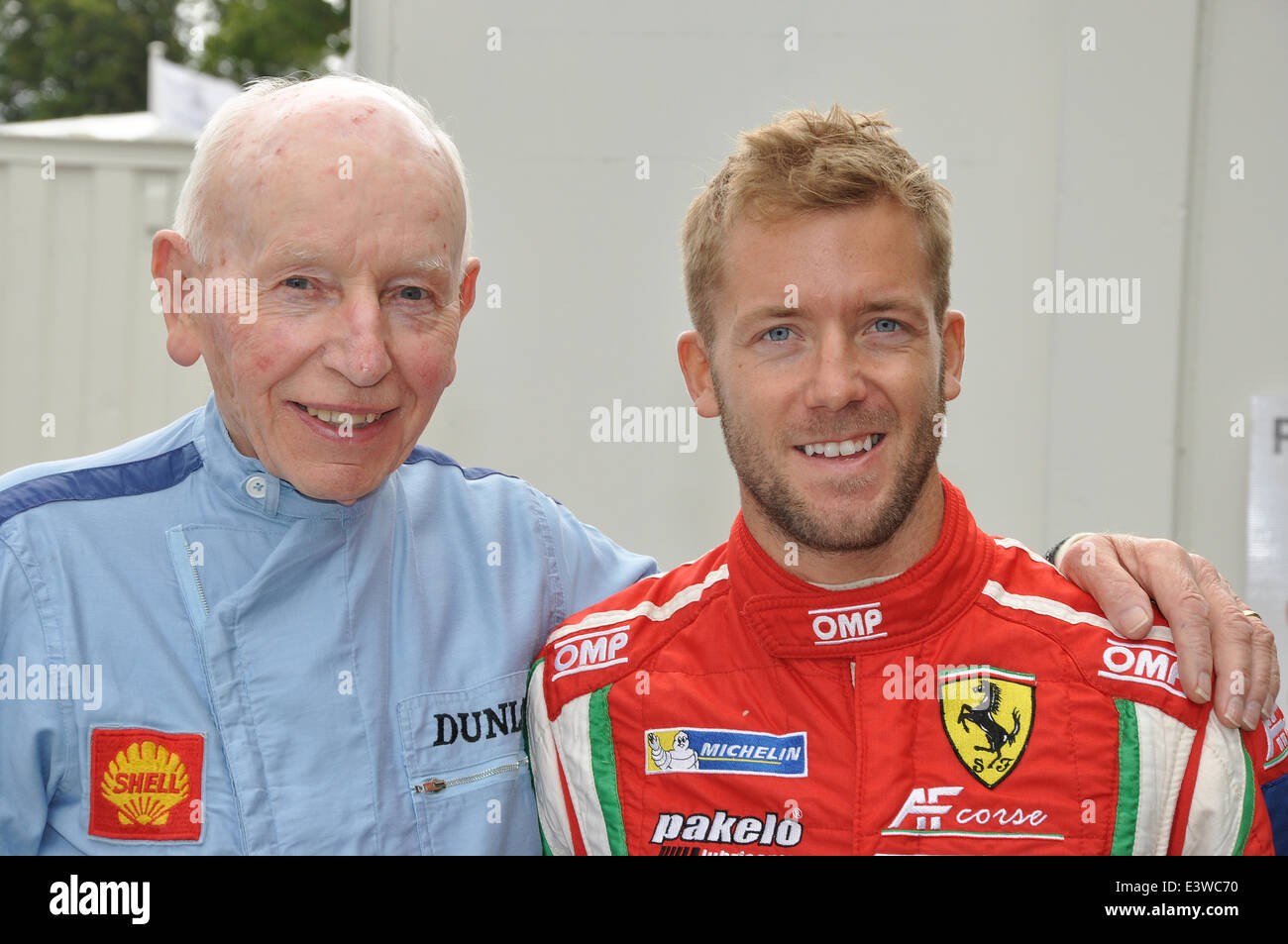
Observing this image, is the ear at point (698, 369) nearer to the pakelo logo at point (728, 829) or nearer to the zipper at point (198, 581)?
the pakelo logo at point (728, 829)

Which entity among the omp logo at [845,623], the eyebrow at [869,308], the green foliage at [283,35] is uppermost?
the green foliage at [283,35]

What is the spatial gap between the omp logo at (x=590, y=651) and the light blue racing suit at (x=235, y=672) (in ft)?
0.25

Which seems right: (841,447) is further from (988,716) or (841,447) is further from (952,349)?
(988,716)

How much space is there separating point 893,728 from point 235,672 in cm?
105

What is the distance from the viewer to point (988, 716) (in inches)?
79.4

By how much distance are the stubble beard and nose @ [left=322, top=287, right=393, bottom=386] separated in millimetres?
631

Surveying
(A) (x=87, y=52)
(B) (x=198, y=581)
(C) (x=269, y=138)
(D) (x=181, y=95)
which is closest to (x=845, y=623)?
(B) (x=198, y=581)

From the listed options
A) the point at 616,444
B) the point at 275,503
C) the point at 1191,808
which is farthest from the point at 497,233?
the point at 1191,808

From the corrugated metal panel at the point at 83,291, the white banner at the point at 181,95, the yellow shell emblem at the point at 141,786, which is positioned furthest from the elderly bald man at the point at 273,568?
the white banner at the point at 181,95

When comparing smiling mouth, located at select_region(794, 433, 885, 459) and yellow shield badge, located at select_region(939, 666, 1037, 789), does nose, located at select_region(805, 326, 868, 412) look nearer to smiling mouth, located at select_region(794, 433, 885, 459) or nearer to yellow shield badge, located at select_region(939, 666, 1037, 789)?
smiling mouth, located at select_region(794, 433, 885, 459)

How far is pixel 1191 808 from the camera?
186 centimetres

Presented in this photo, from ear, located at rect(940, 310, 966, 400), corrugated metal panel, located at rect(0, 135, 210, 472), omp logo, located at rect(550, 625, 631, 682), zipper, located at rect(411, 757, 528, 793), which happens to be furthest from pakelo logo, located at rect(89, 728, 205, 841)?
corrugated metal panel, located at rect(0, 135, 210, 472)

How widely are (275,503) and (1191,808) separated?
1493mm

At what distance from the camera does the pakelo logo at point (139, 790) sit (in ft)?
5.98
